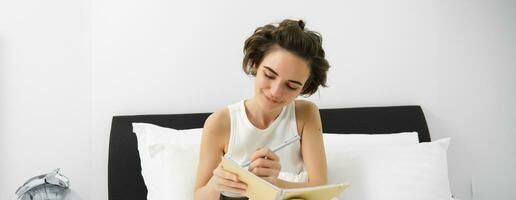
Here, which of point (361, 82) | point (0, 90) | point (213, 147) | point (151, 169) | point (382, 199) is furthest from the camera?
point (361, 82)

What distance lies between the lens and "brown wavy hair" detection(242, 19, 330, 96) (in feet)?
5.16

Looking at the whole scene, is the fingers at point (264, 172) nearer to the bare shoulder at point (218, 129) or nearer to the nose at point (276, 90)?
the nose at point (276, 90)

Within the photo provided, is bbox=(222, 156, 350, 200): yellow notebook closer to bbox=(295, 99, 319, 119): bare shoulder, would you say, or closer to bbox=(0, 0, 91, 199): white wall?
bbox=(295, 99, 319, 119): bare shoulder

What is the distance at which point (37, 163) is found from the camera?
236cm

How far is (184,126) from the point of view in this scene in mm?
2340

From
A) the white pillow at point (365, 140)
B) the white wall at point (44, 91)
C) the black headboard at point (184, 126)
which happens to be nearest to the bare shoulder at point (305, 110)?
the white pillow at point (365, 140)

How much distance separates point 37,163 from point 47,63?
449 millimetres

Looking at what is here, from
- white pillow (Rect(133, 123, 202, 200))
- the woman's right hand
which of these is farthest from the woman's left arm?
white pillow (Rect(133, 123, 202, 200))

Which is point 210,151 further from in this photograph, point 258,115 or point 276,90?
point 276,90

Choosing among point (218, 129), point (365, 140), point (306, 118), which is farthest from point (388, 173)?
point (218, 129)

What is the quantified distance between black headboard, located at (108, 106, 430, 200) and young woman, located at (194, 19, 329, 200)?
1.86 ft

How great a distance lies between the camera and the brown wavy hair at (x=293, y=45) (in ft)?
5.16

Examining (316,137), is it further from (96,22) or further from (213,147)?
(96,22)

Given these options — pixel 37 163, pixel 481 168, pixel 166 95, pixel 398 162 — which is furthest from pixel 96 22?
pixel 481 168
